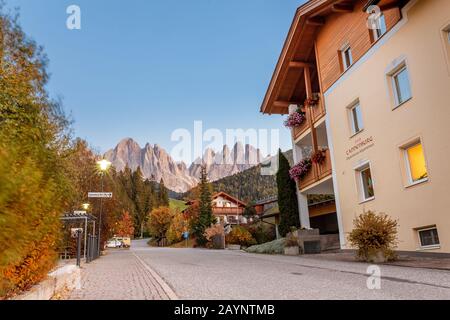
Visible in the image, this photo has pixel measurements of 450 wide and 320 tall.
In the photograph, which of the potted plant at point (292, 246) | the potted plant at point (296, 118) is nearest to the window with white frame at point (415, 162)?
the potted plant at point (292, 246)

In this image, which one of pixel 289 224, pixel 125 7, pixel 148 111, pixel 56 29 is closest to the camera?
pixel 125 7

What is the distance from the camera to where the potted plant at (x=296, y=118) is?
20025 millimetres

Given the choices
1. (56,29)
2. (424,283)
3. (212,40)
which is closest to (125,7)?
(56,29)

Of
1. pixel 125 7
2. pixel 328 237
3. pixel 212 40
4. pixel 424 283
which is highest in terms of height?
pixel 212 40

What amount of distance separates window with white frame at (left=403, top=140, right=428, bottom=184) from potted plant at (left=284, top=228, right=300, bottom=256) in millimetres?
6209

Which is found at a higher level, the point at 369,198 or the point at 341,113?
the point at 341,113

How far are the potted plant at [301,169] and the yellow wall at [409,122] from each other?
3.68m

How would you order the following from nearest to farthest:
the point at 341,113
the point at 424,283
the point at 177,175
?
the point at 424,283 < the point at 341,113 < the point at 177,175

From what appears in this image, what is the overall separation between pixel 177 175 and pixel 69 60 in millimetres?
185514

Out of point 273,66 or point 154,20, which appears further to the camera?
point 273,66

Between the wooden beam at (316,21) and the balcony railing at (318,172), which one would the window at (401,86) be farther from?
the wooden beam at (316,21)

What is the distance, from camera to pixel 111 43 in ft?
58.4

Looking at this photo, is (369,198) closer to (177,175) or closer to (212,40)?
(212,40)

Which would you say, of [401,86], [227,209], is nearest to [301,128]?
[401,86]
